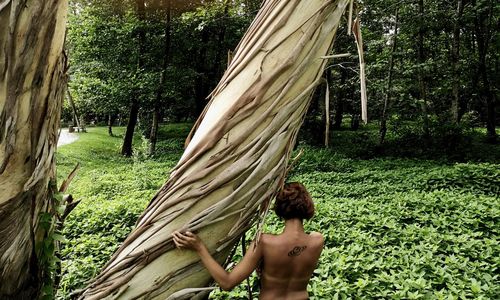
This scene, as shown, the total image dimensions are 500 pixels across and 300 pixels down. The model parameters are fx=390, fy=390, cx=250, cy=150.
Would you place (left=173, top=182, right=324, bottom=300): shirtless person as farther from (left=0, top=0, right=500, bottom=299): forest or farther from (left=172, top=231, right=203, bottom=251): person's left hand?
(left=172, top=231, right=203, bottom=251): person's left hand

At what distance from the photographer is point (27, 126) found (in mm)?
771

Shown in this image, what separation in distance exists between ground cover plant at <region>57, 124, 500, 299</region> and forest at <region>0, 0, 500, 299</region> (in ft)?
0.09

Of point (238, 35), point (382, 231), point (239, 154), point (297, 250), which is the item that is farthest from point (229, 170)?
point (238, 35)

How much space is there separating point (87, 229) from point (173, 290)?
575 centimetres

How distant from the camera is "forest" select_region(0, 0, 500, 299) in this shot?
791mm

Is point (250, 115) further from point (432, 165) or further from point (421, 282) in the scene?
point (432, 165)

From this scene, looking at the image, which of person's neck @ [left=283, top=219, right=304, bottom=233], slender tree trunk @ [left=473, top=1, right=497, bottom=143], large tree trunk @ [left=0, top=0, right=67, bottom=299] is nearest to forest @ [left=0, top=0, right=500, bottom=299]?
large tree trunk @ [left=0, top=0, right=67, bottom=299]

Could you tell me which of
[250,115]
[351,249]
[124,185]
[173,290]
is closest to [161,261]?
[173,290]

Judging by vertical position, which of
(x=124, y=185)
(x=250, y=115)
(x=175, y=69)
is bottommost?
(x=124, y=185)

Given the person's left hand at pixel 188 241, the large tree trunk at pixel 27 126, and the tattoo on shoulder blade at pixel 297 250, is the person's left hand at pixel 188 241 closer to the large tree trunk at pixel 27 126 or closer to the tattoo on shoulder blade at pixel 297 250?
the large tree trunk at pixel 27 126

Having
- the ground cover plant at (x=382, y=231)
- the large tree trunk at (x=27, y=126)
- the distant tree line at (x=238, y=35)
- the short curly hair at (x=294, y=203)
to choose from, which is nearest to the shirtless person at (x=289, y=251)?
the short curly hair at (x=294, y=203)

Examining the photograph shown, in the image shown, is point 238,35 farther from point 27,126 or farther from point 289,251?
point 27,126

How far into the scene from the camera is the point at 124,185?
10.2 metres

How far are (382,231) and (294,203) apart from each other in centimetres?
442
